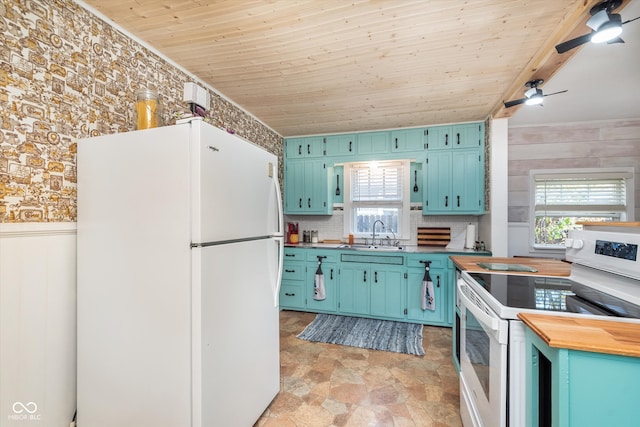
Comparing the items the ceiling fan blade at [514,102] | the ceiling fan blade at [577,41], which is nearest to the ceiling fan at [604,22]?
the ceiling fan blade at [577,41]

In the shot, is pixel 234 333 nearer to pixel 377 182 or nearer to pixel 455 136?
pixel 377 182

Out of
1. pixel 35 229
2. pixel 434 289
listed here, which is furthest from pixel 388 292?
pixel 35 229

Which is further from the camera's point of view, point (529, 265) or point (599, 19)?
point (529, 265)

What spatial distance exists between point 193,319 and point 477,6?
223 centimetres

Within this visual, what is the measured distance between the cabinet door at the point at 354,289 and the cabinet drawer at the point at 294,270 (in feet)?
1.77

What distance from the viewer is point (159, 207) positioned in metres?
1.27

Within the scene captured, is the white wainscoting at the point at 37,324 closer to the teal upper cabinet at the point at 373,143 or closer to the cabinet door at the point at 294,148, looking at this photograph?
the cabinet door at the point at 294,148

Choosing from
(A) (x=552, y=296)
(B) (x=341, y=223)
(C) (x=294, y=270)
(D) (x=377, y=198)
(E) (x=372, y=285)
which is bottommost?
(E) (x=372, y=285)

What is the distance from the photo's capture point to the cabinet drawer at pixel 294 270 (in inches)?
147

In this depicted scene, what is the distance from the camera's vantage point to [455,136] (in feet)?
11.5

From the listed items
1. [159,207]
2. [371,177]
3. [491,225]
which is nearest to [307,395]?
[159,207]

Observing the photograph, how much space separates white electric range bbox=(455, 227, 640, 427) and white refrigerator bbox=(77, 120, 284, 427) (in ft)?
3.97

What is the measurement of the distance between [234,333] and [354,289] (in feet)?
7.45

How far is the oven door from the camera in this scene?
1.06 meters
